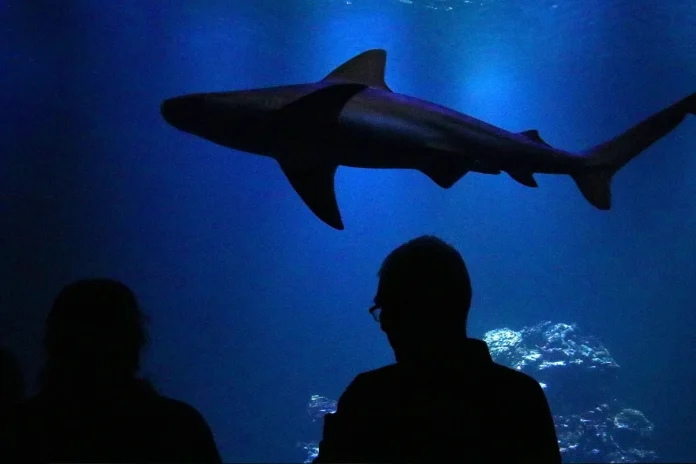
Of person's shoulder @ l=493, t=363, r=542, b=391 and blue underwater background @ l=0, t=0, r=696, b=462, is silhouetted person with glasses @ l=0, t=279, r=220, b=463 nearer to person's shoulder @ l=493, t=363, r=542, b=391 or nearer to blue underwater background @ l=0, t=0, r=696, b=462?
person's shoulder @ l=493, t=363, r=542, b=391

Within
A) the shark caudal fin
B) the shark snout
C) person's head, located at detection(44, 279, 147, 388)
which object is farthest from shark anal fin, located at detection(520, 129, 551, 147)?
person's head, located at detection(44, 279, 147, 388)

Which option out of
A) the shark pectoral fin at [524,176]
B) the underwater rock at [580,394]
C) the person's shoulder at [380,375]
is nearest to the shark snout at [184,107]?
the person's shoulder at [380,375]

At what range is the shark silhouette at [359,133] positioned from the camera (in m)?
3.01

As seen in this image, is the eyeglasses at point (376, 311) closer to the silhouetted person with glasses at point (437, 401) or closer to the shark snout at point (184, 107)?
the silhouetted person with glasses at point (437, 401)

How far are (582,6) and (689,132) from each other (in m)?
20.6

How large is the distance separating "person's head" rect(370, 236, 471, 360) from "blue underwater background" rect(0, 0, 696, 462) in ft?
60.6

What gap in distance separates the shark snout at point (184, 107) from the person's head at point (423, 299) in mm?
1787

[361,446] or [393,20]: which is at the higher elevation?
[393,20]

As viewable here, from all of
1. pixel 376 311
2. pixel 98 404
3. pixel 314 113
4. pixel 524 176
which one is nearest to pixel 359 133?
pixel 314 113

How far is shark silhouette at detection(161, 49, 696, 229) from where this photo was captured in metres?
3.01

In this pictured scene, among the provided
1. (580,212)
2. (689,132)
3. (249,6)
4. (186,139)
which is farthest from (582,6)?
(580,212)

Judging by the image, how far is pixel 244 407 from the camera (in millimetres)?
32031

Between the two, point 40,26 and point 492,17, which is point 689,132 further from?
point 40,26

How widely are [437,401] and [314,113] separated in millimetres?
2008
